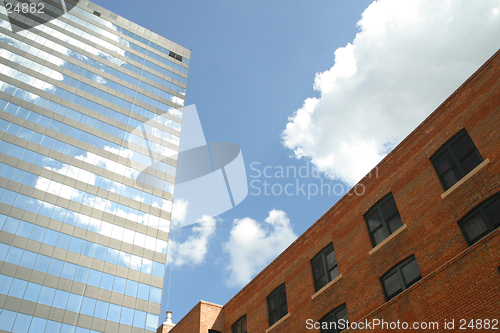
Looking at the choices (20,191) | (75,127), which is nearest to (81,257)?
(20,191)

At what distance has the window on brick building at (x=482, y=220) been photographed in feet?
41.1

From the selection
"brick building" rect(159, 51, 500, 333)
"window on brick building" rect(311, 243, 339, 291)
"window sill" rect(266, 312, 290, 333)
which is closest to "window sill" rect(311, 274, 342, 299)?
"brick building" rect(159, 51, 500, 333)

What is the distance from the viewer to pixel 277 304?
20109 mm

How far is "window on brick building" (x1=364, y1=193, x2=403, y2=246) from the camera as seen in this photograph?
1591 cm

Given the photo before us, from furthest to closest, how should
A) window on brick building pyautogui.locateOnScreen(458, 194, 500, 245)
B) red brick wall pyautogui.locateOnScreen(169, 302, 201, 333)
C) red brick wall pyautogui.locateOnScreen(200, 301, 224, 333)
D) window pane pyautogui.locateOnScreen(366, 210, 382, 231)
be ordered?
red brick wall pyautogui.locateOnScreen(169, 302, 201, 333), red brick wall pyautogui.locateOnScreen(200, 301, 224, 333), window pane pyautogui.locateOnScreen(366, 210, 382, 231), window on brick building pyautogui.locateOnScreen(458, 194, 500, 245)

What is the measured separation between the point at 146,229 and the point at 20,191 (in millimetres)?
14979

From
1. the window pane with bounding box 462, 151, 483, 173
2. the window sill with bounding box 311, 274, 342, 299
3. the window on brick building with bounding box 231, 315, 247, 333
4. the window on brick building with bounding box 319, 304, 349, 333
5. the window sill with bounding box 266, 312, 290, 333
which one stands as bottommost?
the window on brick building with bounding box 319, 304, 349, 333

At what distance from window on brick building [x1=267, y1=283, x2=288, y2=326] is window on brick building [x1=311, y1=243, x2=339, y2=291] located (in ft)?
7.65

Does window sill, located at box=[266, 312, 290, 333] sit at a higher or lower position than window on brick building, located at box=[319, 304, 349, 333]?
higher

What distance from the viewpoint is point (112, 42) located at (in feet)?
224

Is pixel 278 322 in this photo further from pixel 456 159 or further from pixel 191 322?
pixel 456 159

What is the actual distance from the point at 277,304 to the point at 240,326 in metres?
3.35

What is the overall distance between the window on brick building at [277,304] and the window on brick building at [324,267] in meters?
2.33

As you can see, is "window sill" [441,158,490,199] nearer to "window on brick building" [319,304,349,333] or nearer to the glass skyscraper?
"window on brick building" [319,304,349,333]
